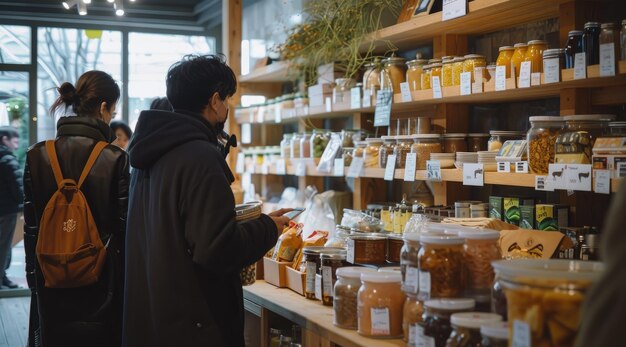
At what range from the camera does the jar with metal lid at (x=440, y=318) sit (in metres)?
→ 1.97

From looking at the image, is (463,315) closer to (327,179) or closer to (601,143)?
(601,143)

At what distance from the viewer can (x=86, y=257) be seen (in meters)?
2.93

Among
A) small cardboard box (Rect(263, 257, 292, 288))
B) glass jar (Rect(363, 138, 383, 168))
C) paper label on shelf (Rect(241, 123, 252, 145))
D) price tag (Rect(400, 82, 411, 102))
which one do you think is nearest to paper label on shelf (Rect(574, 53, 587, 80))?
price tag (Rect(400, 82, 411, 102))

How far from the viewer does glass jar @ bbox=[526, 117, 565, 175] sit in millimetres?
2555

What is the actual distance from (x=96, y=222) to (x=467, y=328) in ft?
5.75

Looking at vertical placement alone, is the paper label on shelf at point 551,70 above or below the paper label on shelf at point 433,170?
above

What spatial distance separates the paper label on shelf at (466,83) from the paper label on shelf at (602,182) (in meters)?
0.76

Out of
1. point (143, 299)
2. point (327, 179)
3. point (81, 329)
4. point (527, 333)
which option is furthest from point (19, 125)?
point (527, 333)

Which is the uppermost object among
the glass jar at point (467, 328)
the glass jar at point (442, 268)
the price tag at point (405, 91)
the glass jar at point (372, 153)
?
the price tag at point (405, 91)

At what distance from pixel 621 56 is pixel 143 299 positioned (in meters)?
1.71

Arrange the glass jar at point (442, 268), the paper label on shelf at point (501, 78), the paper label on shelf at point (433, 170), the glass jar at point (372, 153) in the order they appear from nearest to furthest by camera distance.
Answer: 1. the glass jar at point (442, 268)
2. the paper label on shelf at point (501, 78)
3. the paper label on shelf at point (433, 170)
4. the glass jar at point (372, 153)

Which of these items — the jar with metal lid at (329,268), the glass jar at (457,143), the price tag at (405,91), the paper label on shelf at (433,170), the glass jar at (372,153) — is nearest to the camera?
the jar with metal lid at (329,268)

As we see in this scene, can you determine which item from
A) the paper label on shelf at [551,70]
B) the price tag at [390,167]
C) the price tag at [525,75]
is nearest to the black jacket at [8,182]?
the price tag at [390,167]

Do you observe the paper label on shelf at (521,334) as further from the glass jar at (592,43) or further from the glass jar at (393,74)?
the glass jar at (393,74)
